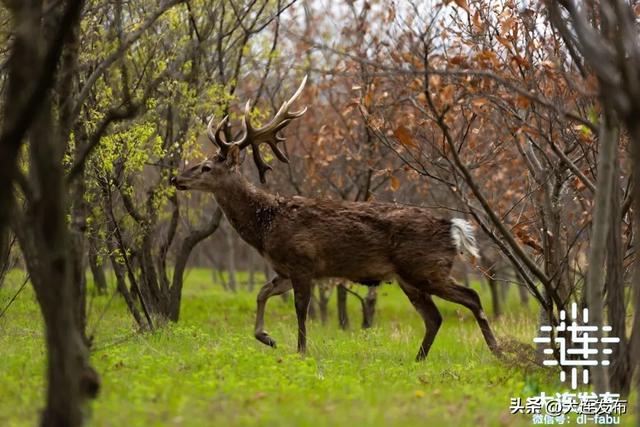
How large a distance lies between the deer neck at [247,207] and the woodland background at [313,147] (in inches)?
47.8

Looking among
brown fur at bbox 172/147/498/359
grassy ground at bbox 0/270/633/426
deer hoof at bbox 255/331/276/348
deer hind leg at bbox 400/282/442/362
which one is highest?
brown fur at bbox 172/147/498/359

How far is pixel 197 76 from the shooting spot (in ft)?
43.6

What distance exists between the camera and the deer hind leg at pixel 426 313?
1033 centimetres

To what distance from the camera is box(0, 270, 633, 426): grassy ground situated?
5.66 m

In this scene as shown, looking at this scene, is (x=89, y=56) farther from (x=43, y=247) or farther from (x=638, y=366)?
(x=638, y=366)

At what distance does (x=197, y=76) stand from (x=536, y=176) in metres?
5.60

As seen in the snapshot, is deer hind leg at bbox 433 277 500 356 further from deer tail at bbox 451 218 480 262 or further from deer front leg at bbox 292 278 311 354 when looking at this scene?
deer front leg at bbox 292 278 311 354

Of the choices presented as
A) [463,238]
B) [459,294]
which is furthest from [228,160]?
[459,294]

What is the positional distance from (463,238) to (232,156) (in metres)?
3.01

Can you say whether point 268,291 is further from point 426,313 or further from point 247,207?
point 426,313

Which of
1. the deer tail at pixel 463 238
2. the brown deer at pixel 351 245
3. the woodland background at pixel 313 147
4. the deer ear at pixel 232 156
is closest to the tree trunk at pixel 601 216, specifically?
the woodland background at pixel 313 147

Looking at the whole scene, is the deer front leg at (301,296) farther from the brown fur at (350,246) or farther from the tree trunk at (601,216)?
the tree trunk at (601,216)

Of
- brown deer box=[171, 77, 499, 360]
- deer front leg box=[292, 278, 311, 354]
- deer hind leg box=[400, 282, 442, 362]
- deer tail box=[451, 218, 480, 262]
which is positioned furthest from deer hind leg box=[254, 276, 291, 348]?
deer tail box=[451, 218, 480, 262]

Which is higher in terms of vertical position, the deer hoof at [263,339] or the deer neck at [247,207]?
the deer neck at [247,207]
